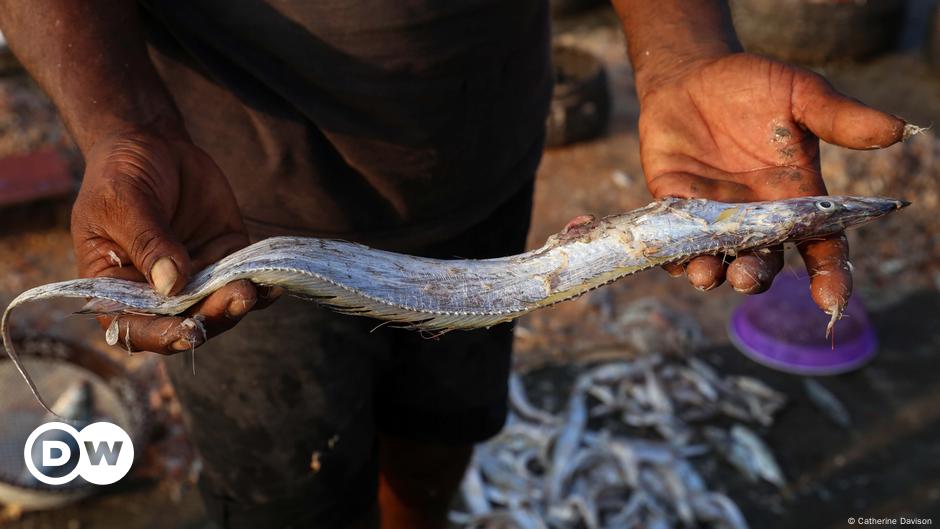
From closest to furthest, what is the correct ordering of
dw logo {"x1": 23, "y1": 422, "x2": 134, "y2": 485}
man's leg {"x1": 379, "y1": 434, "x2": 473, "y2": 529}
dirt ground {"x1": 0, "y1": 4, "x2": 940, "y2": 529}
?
man's leg {"x1": 379, "y1": 434, "x2": 473, "y2": 529} < dw logo {"x1": 23, "y1": 422, "x2": 134, "y2": 485} < dirt ground {"x1": 0, "y1": 4, "x2": 940, "y2": 529}

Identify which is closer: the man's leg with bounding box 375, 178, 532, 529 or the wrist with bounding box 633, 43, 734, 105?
the wrist with bounding box 633, 43, 734, 105

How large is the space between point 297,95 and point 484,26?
1.69ft

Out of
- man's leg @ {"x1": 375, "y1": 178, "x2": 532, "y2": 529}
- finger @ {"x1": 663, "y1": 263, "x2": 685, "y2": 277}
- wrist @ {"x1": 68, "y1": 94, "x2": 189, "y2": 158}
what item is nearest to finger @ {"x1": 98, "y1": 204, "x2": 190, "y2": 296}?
wrist @ {"x1": 68, "y1": 94, "x2": 189, "y2": 158}

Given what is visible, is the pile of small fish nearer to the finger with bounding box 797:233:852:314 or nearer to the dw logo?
the dw logo

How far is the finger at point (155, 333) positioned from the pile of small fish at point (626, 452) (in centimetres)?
240

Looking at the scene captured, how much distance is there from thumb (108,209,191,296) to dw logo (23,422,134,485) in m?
2.33

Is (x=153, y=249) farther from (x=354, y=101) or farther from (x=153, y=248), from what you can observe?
(x=354, y=101)

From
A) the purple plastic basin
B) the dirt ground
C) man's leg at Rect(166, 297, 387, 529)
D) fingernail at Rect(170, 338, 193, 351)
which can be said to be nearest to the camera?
fingernail at Rect(170, 338, 193, 351)

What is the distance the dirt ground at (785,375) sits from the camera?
3.96 meters

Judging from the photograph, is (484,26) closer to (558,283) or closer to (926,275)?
(558,283)

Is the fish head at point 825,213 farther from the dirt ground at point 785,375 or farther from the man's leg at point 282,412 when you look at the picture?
the dirt ground at point 785,375

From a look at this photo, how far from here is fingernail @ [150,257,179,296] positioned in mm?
1685

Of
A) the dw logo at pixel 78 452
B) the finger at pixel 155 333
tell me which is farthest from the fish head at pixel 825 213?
the dw logo at pixel 78 452

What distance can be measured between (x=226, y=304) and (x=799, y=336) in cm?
390
